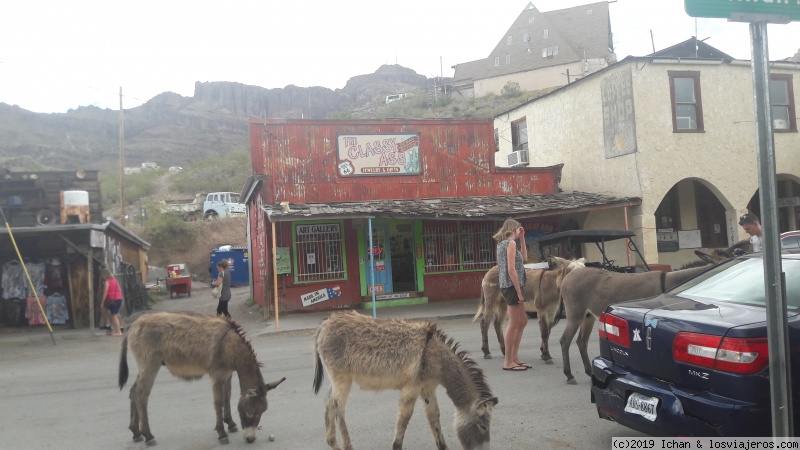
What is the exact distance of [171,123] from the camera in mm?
90562

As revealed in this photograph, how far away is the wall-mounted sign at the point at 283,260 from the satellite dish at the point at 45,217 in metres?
6.39

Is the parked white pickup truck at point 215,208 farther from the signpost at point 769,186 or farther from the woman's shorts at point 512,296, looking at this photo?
the signpost at point 769,186

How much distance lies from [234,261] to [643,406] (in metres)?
28.7

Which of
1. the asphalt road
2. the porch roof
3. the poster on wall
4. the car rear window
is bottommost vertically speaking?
the asphalt road

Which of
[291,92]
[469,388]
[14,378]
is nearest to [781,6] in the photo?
[469,388]

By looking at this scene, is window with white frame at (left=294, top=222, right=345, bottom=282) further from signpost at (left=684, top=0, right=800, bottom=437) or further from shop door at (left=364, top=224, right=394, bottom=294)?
signpost at (left=684, top=0, right=800, bottom=437)

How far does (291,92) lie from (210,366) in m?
104

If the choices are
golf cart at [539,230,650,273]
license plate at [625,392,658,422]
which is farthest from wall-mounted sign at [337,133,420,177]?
license plate at [625,392,658,422]

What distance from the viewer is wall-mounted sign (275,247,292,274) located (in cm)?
1595

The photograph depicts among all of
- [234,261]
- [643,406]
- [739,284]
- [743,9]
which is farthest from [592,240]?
[234,261]

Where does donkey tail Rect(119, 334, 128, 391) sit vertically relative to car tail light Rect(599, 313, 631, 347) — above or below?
below

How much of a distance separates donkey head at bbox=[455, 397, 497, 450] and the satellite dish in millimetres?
15500

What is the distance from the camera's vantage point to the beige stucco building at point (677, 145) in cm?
1764

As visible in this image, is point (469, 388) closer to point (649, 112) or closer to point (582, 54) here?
point (649, 112)
